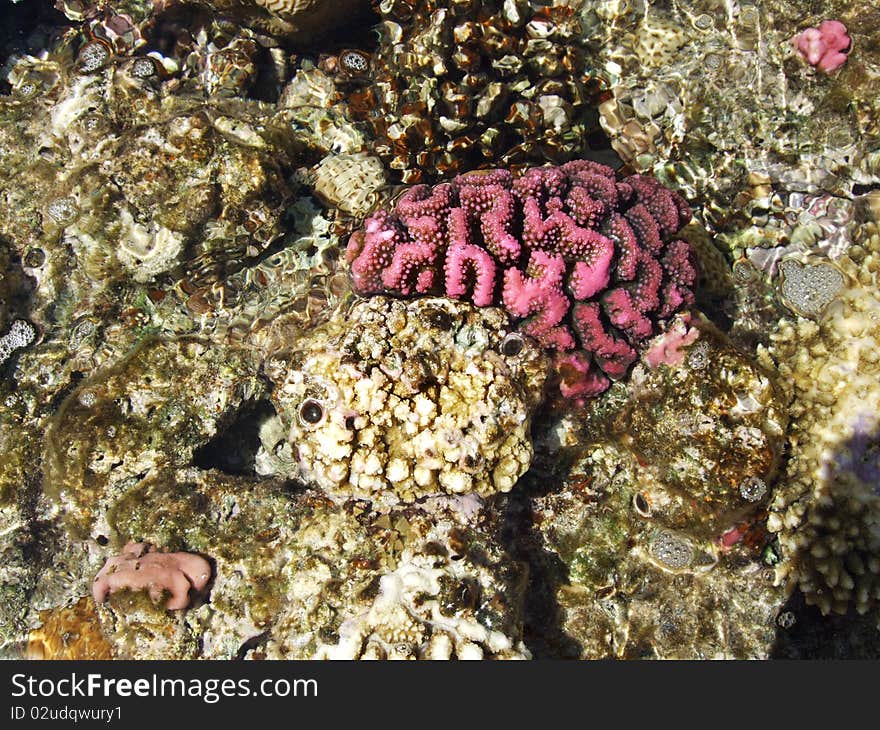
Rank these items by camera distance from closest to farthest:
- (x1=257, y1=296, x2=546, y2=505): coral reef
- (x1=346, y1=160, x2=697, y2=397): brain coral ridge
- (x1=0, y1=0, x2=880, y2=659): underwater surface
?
(x1=257, y1=296, x2=546, y2=505): coral reef
(x1=0, y1=0, x2=880, y2=659): underwater surface
(x1=346, y1=160, x2=697, y2=397): brain coral ridge

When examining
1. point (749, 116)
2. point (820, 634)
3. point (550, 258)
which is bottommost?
point (820, 634)

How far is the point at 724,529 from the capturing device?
382 centimetres

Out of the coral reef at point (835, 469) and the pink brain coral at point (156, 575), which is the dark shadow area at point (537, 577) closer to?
the coral reef at point (835, 469)

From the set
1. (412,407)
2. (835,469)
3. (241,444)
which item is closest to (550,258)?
(412,407)

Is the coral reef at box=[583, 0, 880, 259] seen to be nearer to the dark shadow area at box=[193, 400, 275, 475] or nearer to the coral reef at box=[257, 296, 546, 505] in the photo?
the coral reef at box=[257, 296, 546, 505]

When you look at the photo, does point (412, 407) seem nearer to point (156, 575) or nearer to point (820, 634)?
point (156, 575)

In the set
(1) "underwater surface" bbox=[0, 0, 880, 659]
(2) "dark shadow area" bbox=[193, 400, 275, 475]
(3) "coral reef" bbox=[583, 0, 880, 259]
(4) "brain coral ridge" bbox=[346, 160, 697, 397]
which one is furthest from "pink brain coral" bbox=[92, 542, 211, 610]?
(3) "coral reef" bbox=[583, 0, 880, 259]

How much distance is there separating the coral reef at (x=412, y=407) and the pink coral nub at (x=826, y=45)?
3410mm

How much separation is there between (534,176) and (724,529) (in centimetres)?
273

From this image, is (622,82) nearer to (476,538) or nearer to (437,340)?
(437,340)

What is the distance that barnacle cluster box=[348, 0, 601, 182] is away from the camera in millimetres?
4422

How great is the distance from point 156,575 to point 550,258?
3455 millimetres

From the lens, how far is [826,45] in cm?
433

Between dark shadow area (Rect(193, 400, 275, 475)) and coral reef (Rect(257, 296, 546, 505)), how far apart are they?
142 centimetres
